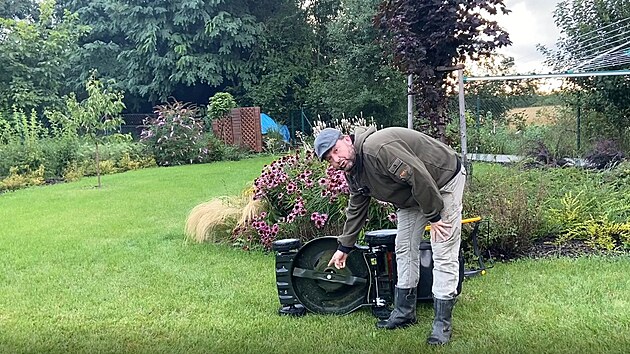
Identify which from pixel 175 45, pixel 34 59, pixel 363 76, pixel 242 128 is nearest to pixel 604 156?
pixel 363 76

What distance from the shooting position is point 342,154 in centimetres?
317

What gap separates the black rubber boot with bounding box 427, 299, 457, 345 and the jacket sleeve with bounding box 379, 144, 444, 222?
0.56m

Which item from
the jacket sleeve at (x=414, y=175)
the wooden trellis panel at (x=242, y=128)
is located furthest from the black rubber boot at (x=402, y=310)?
the wooden trellis panel at (x=242, y=128)

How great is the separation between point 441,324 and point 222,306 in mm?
1544

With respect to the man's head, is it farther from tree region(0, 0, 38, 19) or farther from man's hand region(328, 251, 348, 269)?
tree region(0, 0, 38, 19)

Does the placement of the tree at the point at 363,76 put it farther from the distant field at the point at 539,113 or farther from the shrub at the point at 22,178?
the shrub at the point at 22,178

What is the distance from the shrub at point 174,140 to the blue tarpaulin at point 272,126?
397 cm

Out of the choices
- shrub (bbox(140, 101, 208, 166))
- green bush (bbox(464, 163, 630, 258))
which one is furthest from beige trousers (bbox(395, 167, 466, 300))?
shrub (bbox(140, 101, 208, 166))

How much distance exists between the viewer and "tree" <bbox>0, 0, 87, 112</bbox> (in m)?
22.1

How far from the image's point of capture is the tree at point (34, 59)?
22.1m

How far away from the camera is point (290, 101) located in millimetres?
24172

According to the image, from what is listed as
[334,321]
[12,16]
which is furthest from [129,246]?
[12,16]

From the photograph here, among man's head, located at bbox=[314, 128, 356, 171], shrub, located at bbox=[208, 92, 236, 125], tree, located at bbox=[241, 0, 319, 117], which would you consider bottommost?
man's head, located at bbox=[314, 128, 356, 171]

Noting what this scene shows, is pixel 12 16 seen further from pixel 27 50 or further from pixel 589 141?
pixel 589 141
